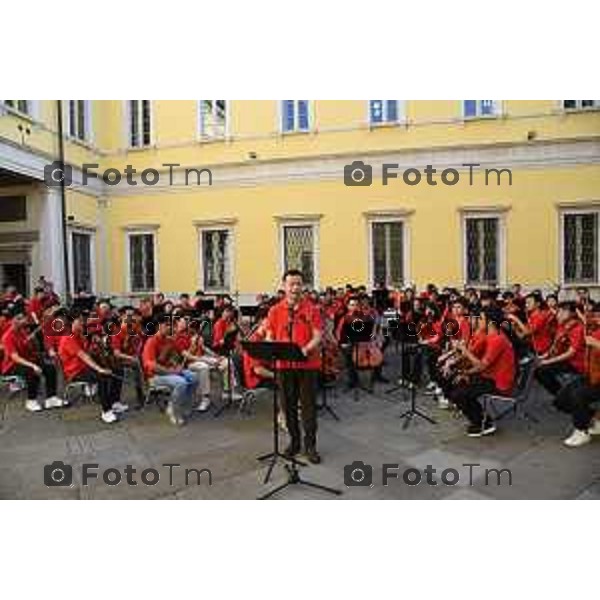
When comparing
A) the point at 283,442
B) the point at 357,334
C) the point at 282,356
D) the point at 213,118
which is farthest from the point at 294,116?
the point at 282,356

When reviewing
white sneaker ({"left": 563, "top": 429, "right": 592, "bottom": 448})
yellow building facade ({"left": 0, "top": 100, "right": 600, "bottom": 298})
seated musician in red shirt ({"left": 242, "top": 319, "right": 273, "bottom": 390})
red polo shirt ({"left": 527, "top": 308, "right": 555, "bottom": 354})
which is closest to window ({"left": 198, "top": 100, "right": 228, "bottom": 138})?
yellow building facade ({"left": 0, "top": 100, "right": 600, "bottom": 298})

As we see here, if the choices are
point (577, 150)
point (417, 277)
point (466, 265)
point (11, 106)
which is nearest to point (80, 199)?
point (11, 106)

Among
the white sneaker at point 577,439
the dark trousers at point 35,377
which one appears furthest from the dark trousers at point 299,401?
the dark trousers at point 35,377

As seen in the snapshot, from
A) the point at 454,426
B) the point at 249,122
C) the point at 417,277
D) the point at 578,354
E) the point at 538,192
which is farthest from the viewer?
the point at 249,122

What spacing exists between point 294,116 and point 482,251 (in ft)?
21.5

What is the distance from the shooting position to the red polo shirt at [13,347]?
28.3 ft

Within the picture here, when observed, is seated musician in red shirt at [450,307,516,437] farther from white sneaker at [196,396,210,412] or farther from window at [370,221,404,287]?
window at [370,221,404,287]

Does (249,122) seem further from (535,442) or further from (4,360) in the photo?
(535,442)

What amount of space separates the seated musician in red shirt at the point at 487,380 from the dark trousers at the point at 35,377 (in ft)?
17.9

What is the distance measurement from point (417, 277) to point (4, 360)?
11454 mm

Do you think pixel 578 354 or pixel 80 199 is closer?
pixel 578 354

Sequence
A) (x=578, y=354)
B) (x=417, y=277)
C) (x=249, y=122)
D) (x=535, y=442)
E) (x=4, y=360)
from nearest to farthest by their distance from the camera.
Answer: (x=535, y=442)
(x=578, y=354)
(x=4, y=360)
(x=417, y=277)
(x=249, y=122)

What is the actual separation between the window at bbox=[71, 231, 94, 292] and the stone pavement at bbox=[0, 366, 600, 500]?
10.4 metres

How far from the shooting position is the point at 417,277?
17.4m
